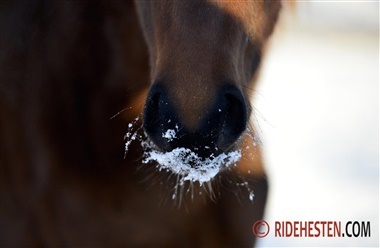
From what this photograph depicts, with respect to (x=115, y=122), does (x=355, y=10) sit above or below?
below

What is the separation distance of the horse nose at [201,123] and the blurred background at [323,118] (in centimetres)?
79

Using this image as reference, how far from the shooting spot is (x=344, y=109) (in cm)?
366

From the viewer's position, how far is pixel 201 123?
0.96m

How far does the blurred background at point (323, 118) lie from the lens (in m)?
2.60

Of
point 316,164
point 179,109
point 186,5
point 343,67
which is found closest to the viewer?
point 179,109

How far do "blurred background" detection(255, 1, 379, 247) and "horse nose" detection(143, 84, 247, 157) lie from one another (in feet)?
2.60

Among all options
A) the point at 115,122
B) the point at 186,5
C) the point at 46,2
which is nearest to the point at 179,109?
the point at 186,5

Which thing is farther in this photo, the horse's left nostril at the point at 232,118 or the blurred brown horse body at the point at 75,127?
the blurred brown horse body at the point at 75,127

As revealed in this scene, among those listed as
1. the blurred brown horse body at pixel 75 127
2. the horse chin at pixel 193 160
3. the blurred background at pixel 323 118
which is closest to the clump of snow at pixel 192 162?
the horse chin at pixel 193 160

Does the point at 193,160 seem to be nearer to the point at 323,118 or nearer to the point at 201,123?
the point at 201,123

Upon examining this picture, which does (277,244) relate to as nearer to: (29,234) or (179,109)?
(29,234)

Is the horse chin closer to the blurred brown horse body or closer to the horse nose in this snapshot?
the horse nose

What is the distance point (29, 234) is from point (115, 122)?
0.38 meters

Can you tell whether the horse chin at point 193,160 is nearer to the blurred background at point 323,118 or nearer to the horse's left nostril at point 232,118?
the horse's left nostril at point 232,118
